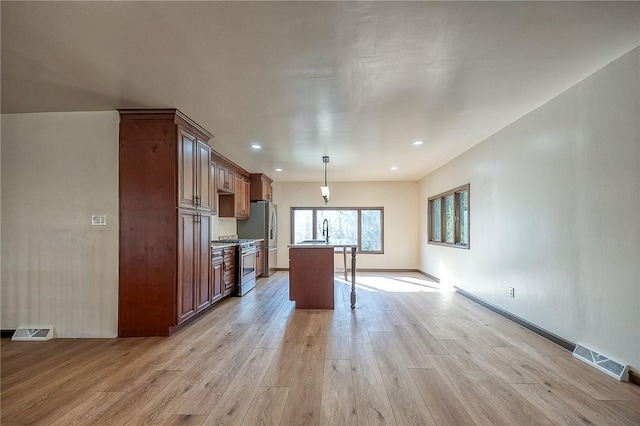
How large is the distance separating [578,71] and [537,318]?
246 cm

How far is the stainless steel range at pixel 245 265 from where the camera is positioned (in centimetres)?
539

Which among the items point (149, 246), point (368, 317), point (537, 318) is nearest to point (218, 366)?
point (149, 246)

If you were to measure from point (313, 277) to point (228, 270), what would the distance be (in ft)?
4.94

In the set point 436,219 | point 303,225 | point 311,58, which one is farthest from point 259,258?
point 311,58

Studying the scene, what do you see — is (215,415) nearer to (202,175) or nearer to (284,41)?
(284,41)

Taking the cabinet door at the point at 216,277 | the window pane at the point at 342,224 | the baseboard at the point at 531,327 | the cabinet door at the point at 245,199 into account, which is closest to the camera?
the baseboard at the point at 531,327

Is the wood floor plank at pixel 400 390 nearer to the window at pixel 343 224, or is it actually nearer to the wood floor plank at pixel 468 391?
the wood floor plank at pixel 468 391

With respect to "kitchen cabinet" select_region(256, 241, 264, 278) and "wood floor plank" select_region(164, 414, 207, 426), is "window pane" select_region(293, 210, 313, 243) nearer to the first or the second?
"kitchen cabinet" select_region(256, 241, 264, 278)

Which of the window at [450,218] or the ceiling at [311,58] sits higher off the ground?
the ceiling at [311,58]

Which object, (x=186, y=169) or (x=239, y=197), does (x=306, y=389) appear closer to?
(x=186, y=169)

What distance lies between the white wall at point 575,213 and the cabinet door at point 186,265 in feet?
12.8

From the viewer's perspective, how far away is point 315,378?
2.37 metres

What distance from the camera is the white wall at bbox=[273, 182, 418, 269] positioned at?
26.6ft

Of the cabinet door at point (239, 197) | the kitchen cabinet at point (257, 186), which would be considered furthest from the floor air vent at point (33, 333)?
the kitchen cabinet at point (257, 186)
